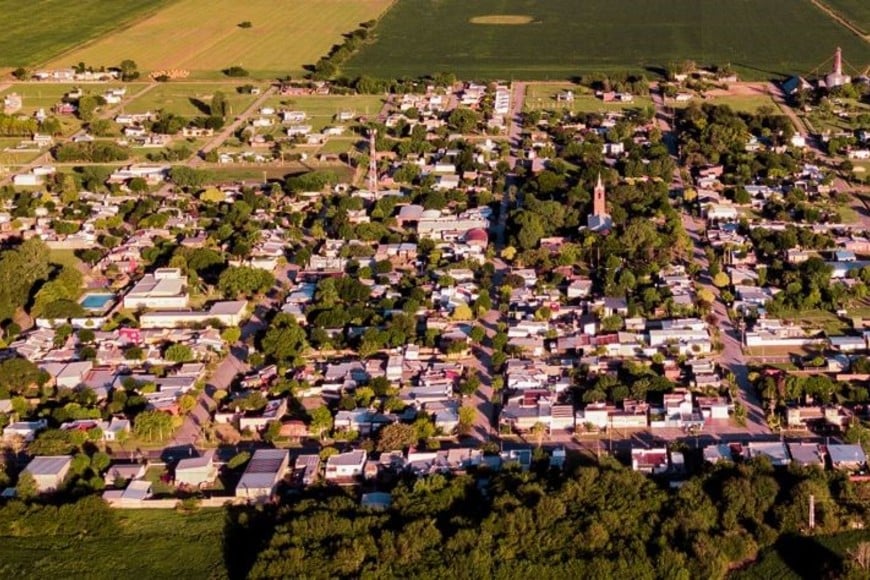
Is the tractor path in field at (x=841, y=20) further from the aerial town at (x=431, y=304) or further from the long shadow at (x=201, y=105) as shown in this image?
the long shadow at (x=201, y=105)

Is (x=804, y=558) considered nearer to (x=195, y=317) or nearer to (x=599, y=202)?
(x=195, y=317)

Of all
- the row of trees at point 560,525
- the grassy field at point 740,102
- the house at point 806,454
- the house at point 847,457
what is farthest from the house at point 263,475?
the grassy field at point 740,102

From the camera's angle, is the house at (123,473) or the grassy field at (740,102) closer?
the house at (123,473)

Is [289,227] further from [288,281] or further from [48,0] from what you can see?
[48,0]

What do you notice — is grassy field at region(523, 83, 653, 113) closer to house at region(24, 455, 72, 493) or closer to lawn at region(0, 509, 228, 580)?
house at region(24, 455, 72, 493)

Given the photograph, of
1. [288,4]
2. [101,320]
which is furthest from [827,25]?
[101,320]

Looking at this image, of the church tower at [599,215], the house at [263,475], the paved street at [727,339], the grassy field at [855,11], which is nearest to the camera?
the house at [263,475]

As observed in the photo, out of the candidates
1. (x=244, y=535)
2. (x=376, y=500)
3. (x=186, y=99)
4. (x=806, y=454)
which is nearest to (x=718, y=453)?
(x=806, y=454)
